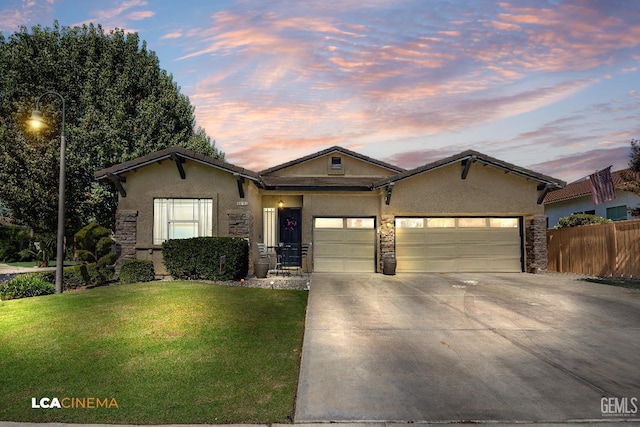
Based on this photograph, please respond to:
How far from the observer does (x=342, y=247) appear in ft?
59.3

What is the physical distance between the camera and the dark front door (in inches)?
729

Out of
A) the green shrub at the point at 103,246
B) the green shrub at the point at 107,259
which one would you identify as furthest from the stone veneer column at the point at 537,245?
the green shrub at the point at 103,246

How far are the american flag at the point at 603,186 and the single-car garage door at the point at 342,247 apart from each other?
10079 mm

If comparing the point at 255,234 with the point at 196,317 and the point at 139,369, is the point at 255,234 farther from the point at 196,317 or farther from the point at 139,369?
the point at 139,369

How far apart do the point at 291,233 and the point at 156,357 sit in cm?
1264

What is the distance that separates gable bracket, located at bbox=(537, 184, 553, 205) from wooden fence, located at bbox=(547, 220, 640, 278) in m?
2.35

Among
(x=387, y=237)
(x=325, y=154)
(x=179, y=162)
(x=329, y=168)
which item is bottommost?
(x=387, y=237)

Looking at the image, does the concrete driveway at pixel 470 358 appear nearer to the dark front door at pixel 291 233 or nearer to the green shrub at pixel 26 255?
the dark front door at pixel 291 233

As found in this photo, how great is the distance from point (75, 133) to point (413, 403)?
2170 centimetres

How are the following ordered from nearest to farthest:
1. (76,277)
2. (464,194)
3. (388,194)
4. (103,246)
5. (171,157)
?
(76,277), (171,157), (103,246), (388,194), (464,194)

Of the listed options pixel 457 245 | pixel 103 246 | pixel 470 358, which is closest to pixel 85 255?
pixel 103 246

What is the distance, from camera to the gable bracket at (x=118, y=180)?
596 inches

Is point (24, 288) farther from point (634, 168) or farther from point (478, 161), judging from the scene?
point (634, 168)

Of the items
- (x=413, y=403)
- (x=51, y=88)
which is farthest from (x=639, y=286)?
(x=51, y=88)
